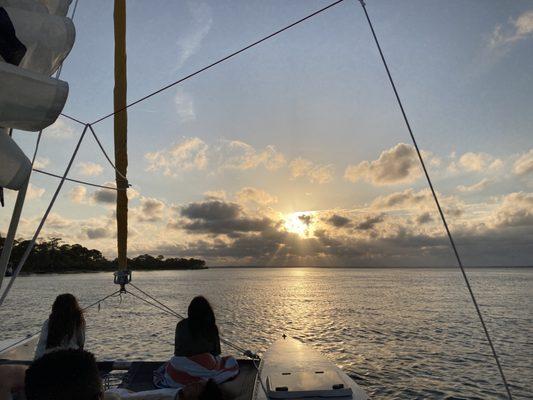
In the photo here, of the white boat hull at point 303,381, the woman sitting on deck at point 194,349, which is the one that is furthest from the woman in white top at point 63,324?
the white boat hull at point 303,381

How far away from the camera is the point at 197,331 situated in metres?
7.81

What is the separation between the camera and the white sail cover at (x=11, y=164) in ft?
12.9

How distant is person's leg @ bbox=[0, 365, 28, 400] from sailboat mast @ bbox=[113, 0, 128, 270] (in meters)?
5.49

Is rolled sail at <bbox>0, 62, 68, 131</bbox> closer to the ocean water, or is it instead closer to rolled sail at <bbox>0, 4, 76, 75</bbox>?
rolled sail at <bbox>0, 4, 76, 75</bbox>

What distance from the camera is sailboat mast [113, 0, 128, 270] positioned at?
10.1 meters

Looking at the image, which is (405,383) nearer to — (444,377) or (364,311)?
(444,377)

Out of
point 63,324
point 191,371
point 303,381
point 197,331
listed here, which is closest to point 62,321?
point 63,324

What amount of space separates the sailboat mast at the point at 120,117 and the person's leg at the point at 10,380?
549 cm

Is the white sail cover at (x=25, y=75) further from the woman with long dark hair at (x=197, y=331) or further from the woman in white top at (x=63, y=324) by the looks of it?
the woman with long dark hair at (x=197, y=331)

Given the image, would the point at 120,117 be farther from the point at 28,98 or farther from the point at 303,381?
the point at 303,381

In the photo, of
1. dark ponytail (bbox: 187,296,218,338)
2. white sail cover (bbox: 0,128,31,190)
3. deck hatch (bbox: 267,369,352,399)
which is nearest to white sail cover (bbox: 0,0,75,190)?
white sail cover (bbox: 0,128,31,190)

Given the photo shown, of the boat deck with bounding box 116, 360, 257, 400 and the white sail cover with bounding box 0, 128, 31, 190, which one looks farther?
the boat deck with bounding box 116, 360, 257, 400

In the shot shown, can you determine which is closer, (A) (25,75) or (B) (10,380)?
(A) (25,75)

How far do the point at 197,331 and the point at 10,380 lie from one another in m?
3.26
